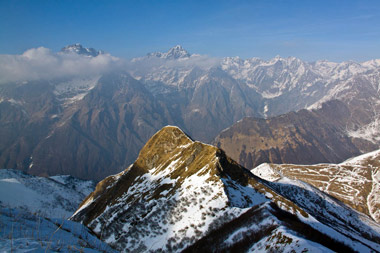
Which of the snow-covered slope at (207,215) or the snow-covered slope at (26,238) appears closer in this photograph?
the snow-covered slope at (26,238)

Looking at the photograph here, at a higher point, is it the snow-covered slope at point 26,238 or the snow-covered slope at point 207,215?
the snow-covered slope at point 26,238

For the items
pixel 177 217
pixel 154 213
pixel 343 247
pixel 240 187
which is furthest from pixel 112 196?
pixel 343 247

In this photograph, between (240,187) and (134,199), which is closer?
(240,187)

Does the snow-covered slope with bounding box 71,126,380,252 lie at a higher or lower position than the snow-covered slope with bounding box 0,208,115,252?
lower

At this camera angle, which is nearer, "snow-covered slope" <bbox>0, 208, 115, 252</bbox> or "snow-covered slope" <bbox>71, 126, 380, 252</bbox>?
"snow-covered slope" <bbox>0, 208, 115, 252</bbox>

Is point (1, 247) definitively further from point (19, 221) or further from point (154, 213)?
point (154, 213)

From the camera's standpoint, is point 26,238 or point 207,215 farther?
point 207,215

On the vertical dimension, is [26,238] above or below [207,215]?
above

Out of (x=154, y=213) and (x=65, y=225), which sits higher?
(x=65, y=225)
